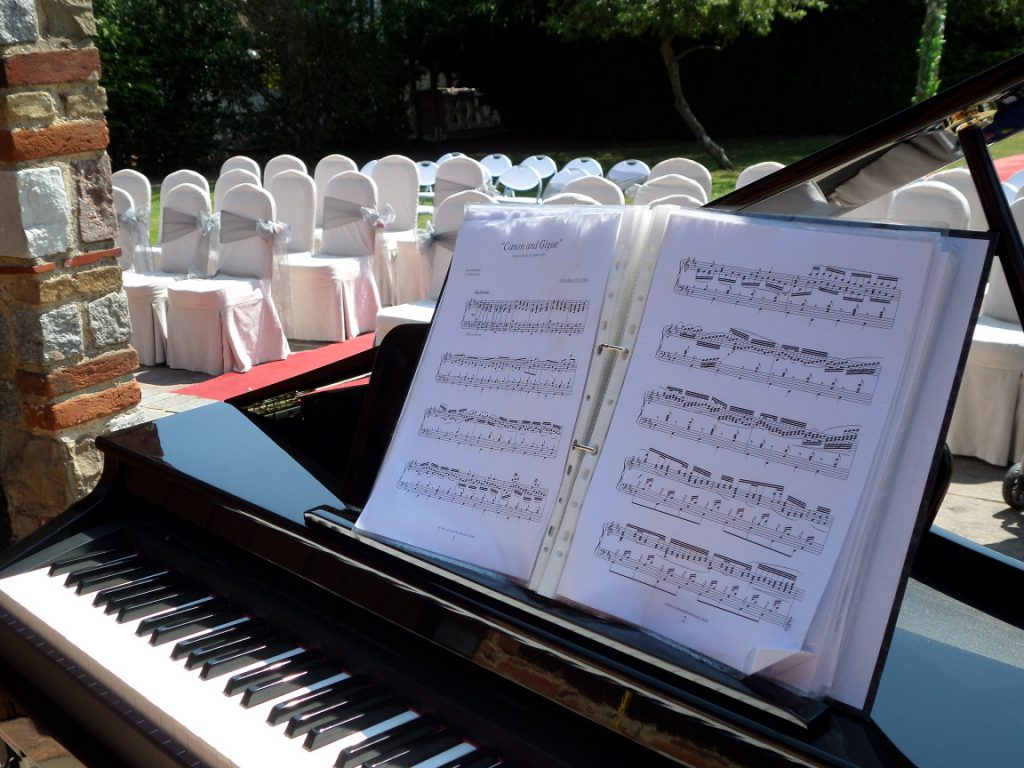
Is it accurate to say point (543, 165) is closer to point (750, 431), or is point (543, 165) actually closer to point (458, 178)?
point (458, 178)

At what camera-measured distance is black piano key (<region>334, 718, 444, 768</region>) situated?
55.3 inches

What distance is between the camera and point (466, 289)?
171 cm

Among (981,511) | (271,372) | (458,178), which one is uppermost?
(458,178)

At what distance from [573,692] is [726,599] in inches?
9.7

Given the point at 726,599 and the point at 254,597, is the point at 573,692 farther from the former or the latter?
the point at 254,597

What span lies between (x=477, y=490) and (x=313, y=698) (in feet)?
1.32

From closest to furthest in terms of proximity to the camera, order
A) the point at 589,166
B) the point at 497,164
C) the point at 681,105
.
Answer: the point at 589,166 < the point at 497,164 < the point at 681,105

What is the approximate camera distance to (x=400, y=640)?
1.60 metres

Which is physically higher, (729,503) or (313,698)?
(729,503)

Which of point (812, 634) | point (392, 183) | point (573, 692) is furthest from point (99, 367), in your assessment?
point (392, 183)

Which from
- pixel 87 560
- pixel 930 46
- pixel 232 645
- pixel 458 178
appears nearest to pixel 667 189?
pixel 458 178

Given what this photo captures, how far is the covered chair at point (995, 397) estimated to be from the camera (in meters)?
4.89

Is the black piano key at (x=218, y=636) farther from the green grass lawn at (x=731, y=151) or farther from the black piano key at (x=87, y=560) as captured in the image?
the green grass lawn at (x=731, y=151)

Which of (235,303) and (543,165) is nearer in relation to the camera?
(235,303)
